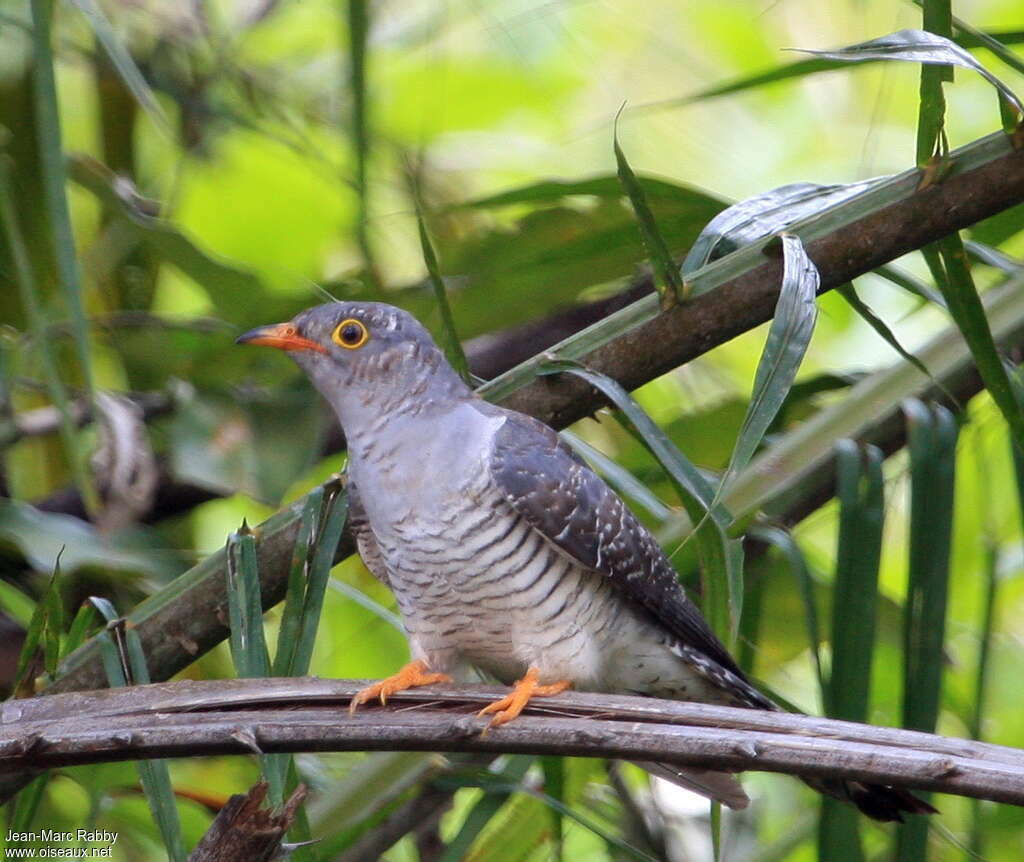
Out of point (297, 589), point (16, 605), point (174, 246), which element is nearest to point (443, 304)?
point (297, 589)

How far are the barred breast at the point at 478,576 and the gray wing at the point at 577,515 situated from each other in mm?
38

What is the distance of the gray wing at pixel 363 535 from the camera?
202 cm

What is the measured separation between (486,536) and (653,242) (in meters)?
0.58

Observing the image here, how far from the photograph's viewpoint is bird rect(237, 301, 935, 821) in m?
1.90

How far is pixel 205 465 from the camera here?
2422 mm

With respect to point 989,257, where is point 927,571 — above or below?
below

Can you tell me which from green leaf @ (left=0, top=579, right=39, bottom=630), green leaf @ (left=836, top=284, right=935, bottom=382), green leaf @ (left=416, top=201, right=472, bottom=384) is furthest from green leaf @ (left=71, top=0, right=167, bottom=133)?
green leaf @ (left=0, top=579, right=39, bottom=630)

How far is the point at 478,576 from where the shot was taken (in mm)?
1905

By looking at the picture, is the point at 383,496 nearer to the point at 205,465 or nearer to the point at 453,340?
the point at 453,340

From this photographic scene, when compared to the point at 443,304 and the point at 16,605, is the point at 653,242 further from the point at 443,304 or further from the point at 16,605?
the point at 16,605

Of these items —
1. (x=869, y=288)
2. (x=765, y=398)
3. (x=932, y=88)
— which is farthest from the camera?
(x=869, y=288)

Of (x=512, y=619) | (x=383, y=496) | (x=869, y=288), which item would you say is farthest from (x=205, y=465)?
(x=869, y=288)

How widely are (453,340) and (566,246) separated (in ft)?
1.41

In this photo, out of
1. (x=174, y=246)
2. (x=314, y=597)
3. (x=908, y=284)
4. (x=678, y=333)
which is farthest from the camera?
(x=174, y=246)
